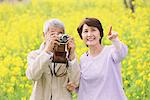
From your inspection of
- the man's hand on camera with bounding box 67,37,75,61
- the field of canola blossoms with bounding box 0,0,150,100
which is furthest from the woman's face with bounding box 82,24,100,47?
the field of canola blossoms with bounding box 0,0,150,100

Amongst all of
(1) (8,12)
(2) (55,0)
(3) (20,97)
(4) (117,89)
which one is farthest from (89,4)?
(4) (117,89)

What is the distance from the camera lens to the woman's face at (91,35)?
3.87 m

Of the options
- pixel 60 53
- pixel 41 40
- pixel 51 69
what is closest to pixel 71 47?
pixel 60 53

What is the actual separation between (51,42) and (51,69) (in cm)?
26

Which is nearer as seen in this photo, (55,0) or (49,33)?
(49,33)

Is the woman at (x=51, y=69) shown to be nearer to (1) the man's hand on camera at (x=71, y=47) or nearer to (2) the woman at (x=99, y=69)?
(1) the man's hand on camera at (x=71, y=47)

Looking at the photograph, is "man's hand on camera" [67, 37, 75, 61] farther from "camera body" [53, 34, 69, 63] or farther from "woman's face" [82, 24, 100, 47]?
"woman's face" [82, 24, 100, 47]

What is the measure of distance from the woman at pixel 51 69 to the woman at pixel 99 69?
0.36 feet

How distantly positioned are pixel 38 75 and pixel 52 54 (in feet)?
0.61

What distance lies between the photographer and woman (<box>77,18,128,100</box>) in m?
3.83

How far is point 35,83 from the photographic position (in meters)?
3.84

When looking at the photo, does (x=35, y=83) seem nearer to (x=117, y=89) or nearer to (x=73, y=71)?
(x=73, y=71)

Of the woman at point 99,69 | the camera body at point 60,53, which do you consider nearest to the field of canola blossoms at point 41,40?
the woman at point 99,69

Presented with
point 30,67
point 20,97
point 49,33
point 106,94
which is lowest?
point 20,97
